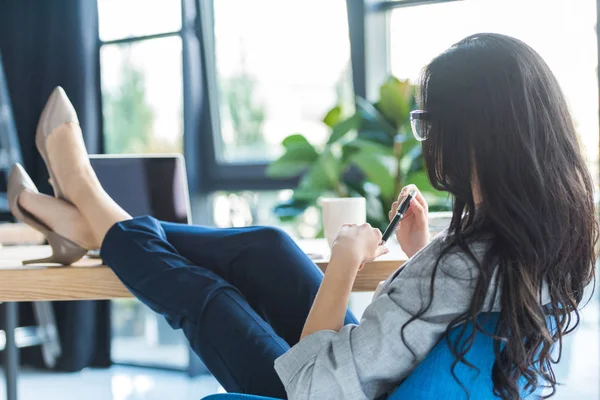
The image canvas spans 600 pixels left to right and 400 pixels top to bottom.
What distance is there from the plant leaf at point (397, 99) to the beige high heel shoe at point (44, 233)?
158 cm

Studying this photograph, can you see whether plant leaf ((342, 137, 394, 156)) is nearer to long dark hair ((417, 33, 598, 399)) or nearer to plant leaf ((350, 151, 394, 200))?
plant leaf ((350, 151, 394, 200))

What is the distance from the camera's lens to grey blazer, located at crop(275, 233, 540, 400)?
105 centimetres

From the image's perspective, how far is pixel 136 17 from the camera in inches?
154

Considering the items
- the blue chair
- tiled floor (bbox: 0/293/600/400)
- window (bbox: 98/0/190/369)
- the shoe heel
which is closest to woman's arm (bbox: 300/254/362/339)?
the blue chair

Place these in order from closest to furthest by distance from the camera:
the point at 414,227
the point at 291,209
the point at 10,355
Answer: the point at 414,227
the point at 10,355
the point at 291,209

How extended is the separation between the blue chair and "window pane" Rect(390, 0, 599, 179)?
2089 millimetres

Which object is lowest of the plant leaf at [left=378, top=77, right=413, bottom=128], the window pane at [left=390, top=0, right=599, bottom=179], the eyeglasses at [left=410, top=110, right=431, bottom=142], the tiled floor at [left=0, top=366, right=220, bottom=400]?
the tiled floor at [left=0, top=366, right=220, bottom=400]

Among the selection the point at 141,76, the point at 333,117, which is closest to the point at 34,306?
the point at 141,76

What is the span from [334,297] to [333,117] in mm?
2013

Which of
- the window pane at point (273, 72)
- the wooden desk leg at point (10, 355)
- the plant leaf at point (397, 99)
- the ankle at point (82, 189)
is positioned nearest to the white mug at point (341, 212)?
the ankle at point (82, 189)

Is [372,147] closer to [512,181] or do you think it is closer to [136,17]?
[136,17]

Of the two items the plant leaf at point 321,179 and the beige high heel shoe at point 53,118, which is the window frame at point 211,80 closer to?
the plant leaf at point 321,179

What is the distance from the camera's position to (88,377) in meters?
3.64

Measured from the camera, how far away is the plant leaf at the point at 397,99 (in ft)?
9.55
